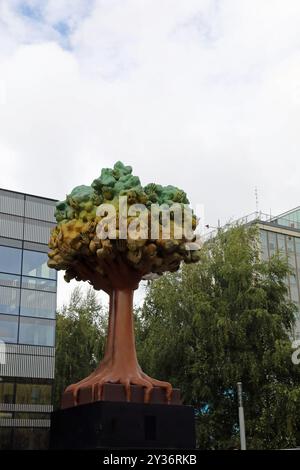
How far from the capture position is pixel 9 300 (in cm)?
2122

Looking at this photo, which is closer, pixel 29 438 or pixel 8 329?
pixel 29 438

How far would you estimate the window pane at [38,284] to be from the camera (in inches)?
858

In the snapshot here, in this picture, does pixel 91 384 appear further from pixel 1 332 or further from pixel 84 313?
pixel 84 313

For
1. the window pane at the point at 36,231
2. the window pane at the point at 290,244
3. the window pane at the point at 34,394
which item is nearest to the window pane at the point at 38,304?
the window pane at the point at 36,231

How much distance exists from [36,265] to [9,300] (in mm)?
1653

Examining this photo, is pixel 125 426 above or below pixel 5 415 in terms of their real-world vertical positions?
below

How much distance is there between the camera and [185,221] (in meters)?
10.6

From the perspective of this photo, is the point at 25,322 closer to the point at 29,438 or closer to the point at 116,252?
the point at 29,438

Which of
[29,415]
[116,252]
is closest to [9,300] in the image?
[29,415]

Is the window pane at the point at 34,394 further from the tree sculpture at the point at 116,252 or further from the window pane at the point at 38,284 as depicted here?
the tree sculpture at the point at 116,252

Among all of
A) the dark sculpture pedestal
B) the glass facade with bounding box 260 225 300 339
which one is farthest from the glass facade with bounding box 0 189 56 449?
the glass facade with bounding box 260 225 300 339

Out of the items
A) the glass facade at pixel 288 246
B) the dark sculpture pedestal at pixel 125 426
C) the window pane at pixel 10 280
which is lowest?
the dark sculpture pedestal at pixel 125 426

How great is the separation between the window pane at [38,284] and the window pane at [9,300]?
472mm
